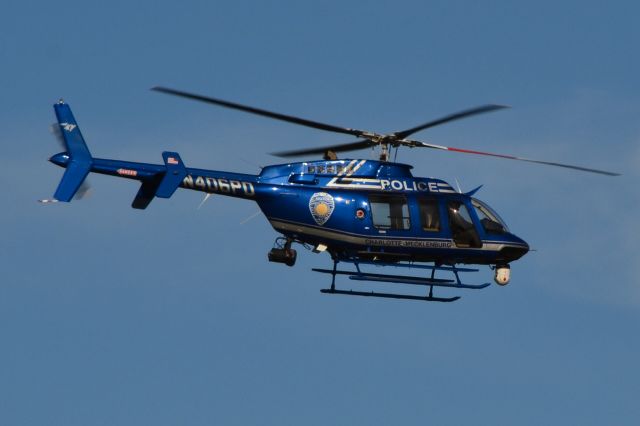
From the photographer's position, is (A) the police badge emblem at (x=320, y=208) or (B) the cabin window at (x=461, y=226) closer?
(A) the police badge emblem at (x=320, y=208)

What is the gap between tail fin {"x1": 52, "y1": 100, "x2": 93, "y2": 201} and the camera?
31781 millimetres

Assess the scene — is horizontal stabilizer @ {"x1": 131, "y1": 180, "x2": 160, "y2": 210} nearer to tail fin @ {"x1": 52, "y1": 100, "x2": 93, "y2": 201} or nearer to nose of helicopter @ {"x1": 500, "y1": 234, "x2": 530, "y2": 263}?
tail fin @ {"x1": 52, "y1": 100, "x2": 93, "y2": 201}

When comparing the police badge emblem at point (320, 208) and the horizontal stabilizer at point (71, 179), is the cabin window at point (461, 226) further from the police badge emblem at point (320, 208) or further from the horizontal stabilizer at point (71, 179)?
the horizontal stabilizer at point (71, 179)

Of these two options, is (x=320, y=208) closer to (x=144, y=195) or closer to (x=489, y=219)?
(x=144, y=195)

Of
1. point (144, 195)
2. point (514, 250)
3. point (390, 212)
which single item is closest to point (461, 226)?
point (514, 250)

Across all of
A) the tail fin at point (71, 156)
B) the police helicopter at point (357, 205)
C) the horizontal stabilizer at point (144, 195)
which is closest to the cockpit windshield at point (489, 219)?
the police helicopter at point (357, 205)

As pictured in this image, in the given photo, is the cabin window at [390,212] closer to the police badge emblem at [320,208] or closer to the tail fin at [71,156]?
the police badge emblem at [320,208]

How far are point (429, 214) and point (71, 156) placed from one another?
A: 6.63 metres

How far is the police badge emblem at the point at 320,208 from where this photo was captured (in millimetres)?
33344

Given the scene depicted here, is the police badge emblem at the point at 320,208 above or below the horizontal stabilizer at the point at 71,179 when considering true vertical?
above

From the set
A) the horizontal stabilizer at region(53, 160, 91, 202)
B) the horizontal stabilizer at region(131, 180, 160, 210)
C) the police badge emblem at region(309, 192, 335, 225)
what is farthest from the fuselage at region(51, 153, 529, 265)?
the horizontal stabilizer at region(53, 160, 91, 202)

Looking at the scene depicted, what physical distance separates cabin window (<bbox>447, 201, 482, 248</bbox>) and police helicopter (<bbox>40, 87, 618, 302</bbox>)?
0.06ft

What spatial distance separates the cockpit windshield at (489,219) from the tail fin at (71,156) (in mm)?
7398

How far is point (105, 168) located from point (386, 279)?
5533 mm
